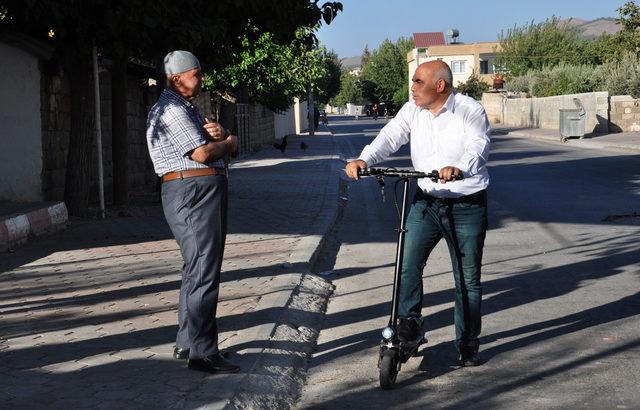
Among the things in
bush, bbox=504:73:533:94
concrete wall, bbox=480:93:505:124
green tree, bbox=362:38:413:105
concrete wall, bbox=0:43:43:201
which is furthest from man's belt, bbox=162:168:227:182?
green tree, bbox=362:38:413:105

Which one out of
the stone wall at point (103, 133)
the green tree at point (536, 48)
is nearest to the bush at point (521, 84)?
the green tree at point (536, 48)

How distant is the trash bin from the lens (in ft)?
123

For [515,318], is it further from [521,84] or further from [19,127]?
[521,84]

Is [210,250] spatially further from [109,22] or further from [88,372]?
[109,22]

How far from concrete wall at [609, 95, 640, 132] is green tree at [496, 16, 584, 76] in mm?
40280

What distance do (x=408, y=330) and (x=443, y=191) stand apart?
0.81 meters

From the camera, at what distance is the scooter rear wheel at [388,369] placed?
5.12m

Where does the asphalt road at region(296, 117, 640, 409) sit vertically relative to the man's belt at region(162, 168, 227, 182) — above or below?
below

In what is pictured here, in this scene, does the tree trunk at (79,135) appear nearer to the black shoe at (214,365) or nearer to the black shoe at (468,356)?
the black shoe at (214,365)

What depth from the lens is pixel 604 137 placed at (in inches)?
1455

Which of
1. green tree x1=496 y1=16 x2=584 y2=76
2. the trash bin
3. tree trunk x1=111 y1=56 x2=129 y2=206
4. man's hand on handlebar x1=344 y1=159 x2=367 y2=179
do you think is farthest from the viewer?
green tree x1=496 y1=16 x2=584 y2=76

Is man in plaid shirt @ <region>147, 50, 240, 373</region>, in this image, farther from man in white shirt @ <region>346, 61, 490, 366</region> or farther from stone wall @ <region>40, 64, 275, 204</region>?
stone wall @ <region>40, 64, 275, 204</region>

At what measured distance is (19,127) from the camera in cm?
1287

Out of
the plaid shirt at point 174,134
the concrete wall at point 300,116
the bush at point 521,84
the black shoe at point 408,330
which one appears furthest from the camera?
the concrete wall at point 300,116
